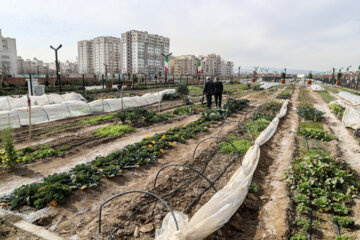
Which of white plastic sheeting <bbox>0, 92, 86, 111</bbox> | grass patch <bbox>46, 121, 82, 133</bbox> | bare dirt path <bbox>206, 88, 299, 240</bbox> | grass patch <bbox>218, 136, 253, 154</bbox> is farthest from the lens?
white plastic sheeting <bbox>0, 92, 86, 111</bbox>

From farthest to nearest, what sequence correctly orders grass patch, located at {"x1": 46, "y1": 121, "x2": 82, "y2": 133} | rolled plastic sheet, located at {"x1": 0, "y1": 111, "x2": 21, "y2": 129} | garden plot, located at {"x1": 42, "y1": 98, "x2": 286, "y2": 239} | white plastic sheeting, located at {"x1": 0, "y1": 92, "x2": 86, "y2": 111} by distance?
white plastic sheeting, located at {"x1": 0, "y1": 92, "x2": 86, "y2": 111} < grass patch, located at {"x1": 46, "y1": 121, "x2": 82, "y2": 133} < rolled plastic sheet, located at {"x1": 0, "y1": 111, "x2": 21, "y2": 129} < garden plot, located at {"x1": 42, "y1": 98, "x2": 286, "y2": 239}

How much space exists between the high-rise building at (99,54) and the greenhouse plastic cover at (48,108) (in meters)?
105

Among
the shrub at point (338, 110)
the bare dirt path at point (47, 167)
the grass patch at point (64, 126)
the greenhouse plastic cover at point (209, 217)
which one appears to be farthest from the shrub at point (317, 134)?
the grass patch at point (64, 126)

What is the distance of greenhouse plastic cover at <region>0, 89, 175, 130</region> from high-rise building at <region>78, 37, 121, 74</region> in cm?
10478

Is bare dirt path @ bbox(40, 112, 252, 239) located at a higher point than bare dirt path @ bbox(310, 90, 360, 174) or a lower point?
lower

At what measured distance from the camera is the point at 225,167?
6.29 m

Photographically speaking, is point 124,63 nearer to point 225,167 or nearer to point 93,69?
point 93,69

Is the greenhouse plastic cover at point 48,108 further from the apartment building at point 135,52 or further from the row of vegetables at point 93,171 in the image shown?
the apartment building at point 135,52

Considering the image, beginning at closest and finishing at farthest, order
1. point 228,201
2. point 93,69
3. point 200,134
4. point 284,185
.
A: point 228,201
point 284,185
point 200,134
point 93,69

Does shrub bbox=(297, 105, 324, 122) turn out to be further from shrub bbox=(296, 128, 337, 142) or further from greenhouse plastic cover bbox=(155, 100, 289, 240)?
greenhouse plastic cover bbox=(155, 100, 289, 240)

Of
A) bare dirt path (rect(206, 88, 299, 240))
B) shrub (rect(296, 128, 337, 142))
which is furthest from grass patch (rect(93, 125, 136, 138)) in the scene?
shrub (rect(296, 128, 337, 142))

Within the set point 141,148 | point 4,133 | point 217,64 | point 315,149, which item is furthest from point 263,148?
point 217,64

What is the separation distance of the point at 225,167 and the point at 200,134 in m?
3.49

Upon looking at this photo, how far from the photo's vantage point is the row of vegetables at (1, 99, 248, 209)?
4523mm
